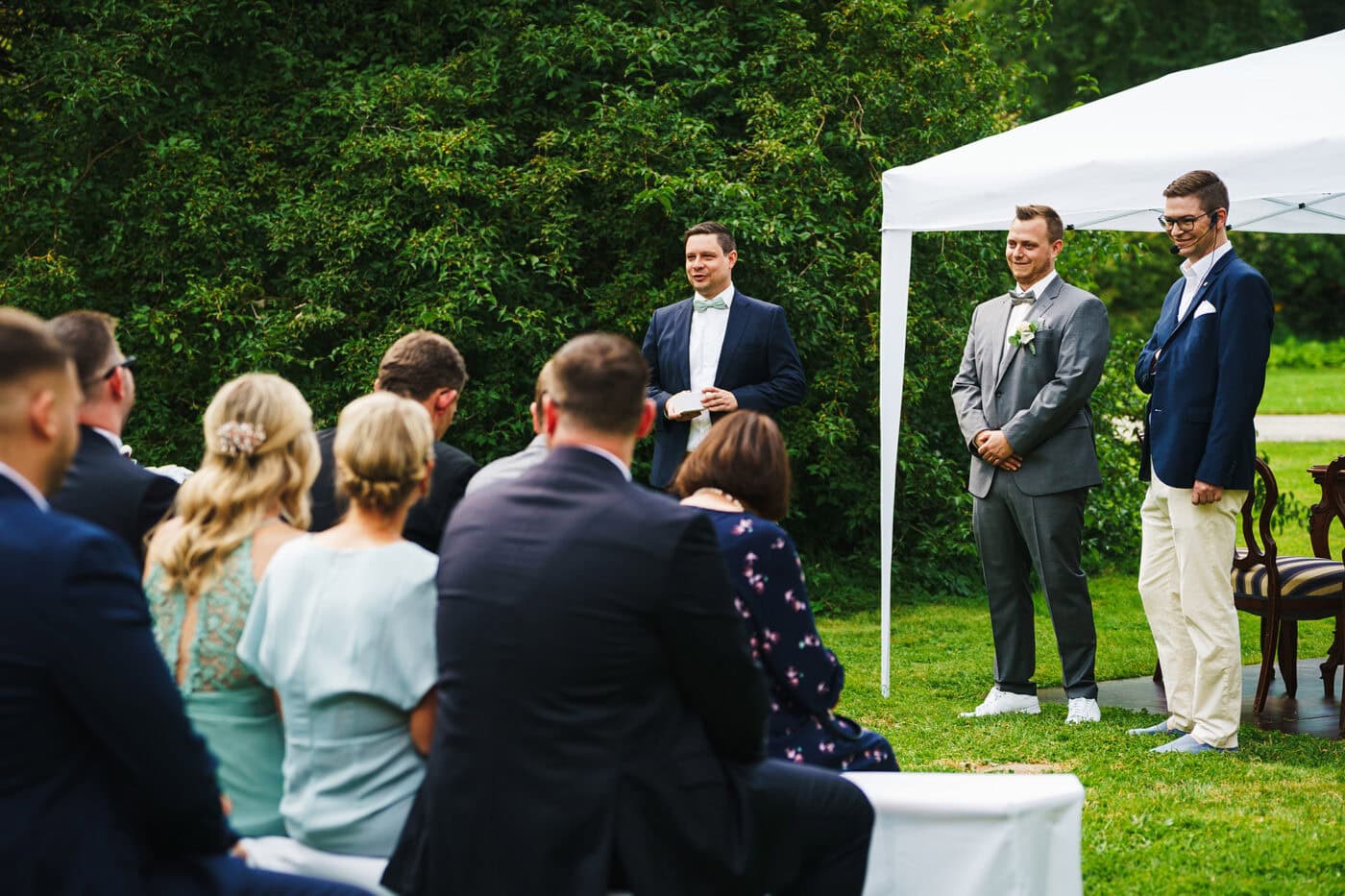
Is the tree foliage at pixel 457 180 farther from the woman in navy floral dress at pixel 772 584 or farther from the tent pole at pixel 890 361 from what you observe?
the woman in navy floral dress at pixel 772 584

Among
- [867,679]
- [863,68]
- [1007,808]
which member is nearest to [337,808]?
[1007,808]

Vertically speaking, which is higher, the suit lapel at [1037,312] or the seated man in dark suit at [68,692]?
the suit lapel at [1037,312]

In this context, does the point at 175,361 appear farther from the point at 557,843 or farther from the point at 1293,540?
the point at 1293,540

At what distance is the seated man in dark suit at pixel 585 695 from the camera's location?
8.55 feet

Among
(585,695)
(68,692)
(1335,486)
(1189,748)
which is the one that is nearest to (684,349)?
(1189,748)

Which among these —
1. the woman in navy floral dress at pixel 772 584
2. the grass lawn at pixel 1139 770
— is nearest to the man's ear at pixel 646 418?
the woman in navy floral dress at pixel 772 584

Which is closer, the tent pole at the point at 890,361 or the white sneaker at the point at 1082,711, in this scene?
the white sneaker at the point at 1082,711

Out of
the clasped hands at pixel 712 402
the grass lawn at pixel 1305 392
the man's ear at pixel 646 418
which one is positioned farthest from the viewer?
the grass lawn at pixel 1305 392

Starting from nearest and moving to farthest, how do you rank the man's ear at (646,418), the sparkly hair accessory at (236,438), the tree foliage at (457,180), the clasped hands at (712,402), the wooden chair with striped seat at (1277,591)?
the man's ear at (646,418)
the sparkly hair accessory at (236,438)
the clasped hands at (712,402)
the wooden chair with striped seat at (1277,591)
the tree foliage at (457,180)

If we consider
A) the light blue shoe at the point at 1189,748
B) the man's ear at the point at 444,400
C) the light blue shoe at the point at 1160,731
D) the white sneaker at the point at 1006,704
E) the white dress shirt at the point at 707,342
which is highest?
the white dress shirt at the point at 707,342

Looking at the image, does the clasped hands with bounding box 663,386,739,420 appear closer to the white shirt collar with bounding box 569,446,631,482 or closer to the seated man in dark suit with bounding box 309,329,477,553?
the seated man in dark suit with bounding box 309,329,477,553

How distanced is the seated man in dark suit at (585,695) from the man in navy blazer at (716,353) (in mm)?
3538

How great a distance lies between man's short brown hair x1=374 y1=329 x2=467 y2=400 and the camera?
4.14 m

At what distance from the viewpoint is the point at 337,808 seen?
9.70ft
